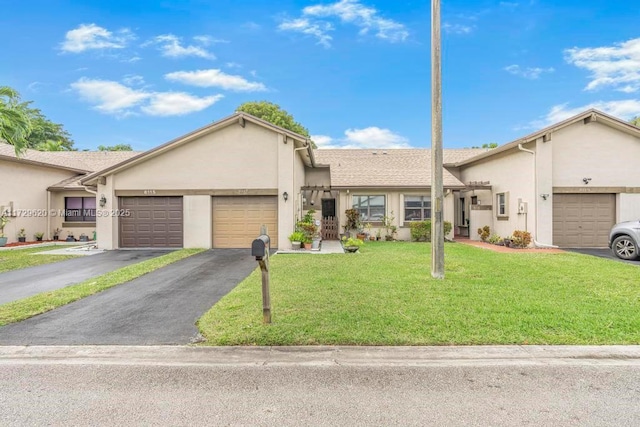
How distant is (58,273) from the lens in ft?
30.8

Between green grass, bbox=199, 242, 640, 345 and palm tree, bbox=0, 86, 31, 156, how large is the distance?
12712 millimetres

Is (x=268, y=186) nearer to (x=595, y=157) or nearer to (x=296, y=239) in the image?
(x=296, y=239)

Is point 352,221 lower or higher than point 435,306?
higher

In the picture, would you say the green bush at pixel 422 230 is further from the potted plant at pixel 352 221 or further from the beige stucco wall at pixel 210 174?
the beige stucco wall at pixel 210 174

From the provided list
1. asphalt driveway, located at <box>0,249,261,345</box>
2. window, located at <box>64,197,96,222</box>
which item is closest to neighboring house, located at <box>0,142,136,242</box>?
window, located at <box>64,197,96,222</box>

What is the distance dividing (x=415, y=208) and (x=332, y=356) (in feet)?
47.7

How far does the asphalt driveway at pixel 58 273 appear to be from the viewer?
24.4 feet

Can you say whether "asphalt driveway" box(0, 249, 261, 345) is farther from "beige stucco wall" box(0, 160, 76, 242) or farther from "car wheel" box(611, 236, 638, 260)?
"beige stucco wall" box(0, 160, 76, 242)

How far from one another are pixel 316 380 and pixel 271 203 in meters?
11.4

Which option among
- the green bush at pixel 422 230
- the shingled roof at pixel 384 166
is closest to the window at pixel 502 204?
the shingled roof at pixel 384 166

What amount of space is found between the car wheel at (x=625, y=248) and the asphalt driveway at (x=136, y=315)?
1222 cm

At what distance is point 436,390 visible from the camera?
3199mm

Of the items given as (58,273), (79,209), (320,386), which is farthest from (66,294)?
(79,209)

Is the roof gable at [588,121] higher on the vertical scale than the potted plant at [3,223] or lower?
higher
